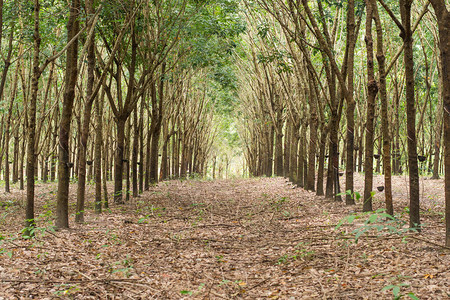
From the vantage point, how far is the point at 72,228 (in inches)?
317

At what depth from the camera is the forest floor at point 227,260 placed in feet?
14.9

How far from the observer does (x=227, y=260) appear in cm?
621

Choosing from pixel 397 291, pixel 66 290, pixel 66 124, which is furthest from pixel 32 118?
pixel 397 291

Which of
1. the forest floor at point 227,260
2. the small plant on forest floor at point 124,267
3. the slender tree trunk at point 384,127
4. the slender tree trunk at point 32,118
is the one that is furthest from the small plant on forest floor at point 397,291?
the slender tree trunk at point 32,118

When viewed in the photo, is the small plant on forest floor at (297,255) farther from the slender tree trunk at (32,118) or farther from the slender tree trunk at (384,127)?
the slender tree trunk at (32,118)

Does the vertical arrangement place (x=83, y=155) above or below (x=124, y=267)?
above

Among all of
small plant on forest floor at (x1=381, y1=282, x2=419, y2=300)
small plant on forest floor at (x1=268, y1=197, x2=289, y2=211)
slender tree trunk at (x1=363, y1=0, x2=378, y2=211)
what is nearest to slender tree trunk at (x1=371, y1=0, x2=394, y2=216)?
slender tree trunk at (x1=363, y1=0, x2=378, y2=211)

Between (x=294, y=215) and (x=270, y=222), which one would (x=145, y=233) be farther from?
(x=294, y=215)

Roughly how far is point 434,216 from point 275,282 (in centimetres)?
486

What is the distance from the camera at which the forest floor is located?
4.53 m

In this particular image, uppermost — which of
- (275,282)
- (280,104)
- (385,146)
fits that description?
(280,104)

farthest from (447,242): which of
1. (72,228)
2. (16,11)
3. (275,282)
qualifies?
(16,11)

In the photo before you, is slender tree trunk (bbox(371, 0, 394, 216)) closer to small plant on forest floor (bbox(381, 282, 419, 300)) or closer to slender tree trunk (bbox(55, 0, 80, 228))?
small plant on forest floor (bbox(381, 282, 419, 300))

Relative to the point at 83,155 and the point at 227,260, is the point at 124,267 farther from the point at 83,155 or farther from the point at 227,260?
the point at 83,155
